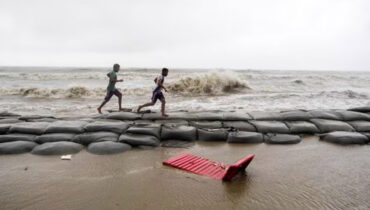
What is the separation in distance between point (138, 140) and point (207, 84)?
33.3ft

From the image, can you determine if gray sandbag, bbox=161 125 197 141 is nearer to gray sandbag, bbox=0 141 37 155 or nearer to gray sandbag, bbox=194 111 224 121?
gray sandbag, bbox=194 111 224 121

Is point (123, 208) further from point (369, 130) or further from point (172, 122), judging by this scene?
point (369, 130)

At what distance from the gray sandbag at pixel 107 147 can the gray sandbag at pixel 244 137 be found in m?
1.62

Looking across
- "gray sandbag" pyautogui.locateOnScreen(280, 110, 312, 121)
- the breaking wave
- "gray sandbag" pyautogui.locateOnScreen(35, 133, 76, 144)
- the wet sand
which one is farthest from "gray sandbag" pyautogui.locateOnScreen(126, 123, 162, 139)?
the breaking wave

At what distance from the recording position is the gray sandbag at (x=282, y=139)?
475 centimetres

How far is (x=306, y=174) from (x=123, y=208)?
2.13 metres

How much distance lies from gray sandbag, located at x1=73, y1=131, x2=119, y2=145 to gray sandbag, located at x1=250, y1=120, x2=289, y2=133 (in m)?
2.46

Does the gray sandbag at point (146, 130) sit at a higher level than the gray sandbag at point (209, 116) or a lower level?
lower

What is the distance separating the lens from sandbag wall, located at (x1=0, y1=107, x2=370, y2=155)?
432 cm

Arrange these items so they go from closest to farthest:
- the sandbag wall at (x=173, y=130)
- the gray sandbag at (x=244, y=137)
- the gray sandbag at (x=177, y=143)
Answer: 1. the sandbag wall at (x=173, y=130)
2. the gray sandbag at (x=177, y=143)
3. the gray sandbag at (x=244, y=137)

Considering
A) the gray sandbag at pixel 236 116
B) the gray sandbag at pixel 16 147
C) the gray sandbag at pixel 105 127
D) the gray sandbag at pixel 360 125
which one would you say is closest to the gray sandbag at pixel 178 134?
the gray sandbag at pixel 105 127

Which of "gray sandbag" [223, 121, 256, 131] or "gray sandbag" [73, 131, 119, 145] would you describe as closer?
"gray sandbag" [73, 131, 119, 145]

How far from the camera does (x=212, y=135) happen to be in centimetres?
486

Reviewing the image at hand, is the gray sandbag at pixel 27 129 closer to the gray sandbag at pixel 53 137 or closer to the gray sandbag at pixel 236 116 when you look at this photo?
the gray sandbag at pixel 53 137
